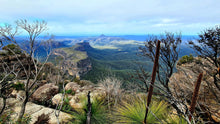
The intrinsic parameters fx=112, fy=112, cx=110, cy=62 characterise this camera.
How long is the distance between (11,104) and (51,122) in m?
3.49

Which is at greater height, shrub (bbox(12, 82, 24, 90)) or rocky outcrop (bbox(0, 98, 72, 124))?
rocky outcrop (bbox(0, 98, 72, 124))

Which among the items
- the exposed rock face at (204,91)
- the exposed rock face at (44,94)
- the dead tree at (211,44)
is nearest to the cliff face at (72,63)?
the exposed rock face at (44,94)

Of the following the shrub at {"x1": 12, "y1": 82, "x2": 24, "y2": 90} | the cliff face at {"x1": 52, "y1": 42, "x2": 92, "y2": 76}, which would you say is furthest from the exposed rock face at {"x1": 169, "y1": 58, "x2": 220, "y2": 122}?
the shrub at {"x1": 12, "y1": 82, "x2": 24, "y2": 90}

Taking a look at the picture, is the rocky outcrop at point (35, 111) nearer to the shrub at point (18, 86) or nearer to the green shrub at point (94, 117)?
the green shrub at point (94, 117)

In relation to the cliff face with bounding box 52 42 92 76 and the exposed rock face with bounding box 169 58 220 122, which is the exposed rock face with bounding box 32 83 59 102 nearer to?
the cliff face with bounding box 52 42 92 76

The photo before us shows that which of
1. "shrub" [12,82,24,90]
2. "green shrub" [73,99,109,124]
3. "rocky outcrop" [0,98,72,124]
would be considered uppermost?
"green shrub" [73,99,109,124]

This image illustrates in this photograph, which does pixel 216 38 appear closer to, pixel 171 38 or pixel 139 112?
pixel 171 38

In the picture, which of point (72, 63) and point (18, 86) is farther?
point (72, 63)

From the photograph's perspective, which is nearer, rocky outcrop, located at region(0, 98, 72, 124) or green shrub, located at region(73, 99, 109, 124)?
green shrub, located at region(73, 99, 109, 124)

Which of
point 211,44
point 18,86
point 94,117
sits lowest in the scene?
point 18,86

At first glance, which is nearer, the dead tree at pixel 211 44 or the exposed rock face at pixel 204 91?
the exposed rock face at pixel 204 91

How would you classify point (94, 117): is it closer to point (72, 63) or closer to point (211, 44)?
point (211, 44)

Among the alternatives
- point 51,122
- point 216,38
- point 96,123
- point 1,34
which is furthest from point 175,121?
point 1,34

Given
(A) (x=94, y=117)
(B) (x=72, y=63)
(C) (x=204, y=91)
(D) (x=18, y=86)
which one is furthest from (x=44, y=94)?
(C) (x=204, y=91)
